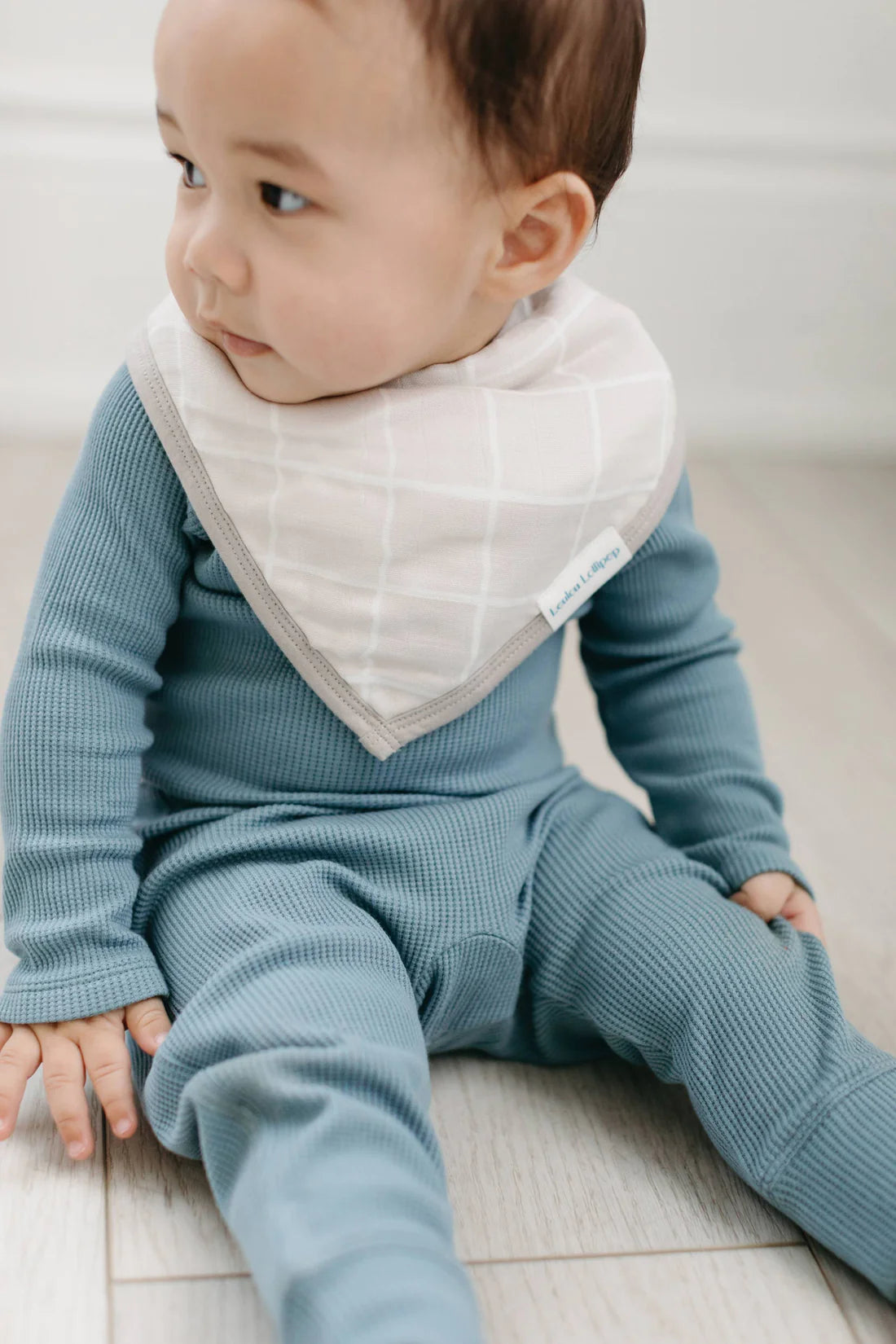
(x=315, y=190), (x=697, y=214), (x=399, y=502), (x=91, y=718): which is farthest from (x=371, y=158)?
(x=697, y=214)

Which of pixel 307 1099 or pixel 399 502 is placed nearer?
pixel 307 1099

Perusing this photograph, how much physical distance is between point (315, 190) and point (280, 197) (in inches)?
0.7

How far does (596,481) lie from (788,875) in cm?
26

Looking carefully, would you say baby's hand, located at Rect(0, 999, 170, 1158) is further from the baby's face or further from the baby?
the baby's face

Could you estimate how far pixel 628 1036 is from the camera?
73 cm

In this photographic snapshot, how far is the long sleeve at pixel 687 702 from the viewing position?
84 cm

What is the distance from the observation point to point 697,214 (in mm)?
1878

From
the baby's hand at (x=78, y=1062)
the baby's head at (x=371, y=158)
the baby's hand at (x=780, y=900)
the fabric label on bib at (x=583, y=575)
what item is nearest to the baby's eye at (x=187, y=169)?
the baby's head at (x=371, y=158)

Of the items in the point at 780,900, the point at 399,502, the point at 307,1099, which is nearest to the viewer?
the point at 307,1099

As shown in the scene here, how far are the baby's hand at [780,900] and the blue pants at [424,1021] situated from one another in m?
0.02

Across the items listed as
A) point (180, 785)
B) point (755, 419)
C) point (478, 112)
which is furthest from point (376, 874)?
point (755, 419)

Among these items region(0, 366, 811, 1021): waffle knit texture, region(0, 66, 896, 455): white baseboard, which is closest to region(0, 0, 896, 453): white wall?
region(0, 66, 896, 455): white baseboard

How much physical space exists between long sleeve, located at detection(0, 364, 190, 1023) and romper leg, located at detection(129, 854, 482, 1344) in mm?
38

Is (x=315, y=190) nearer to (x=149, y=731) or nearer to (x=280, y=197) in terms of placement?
(x=280, y=197)
